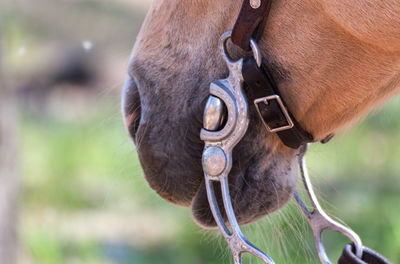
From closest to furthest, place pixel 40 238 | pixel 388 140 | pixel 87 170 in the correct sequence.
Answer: pixel 388 140, pixel 40 238, pixel 87 170

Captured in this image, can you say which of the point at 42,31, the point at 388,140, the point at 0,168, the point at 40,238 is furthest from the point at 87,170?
the point at 42,31

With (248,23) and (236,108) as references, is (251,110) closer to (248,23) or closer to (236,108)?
(236,108)

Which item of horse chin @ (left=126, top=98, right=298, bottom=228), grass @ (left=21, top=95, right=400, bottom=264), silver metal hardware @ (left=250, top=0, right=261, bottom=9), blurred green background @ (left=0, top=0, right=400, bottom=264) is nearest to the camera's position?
silver metal hardware @ (left=250, top=0, right=261, bottom=9)

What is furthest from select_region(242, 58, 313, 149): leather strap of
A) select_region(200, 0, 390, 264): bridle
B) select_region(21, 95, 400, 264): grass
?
select_region(21, 95, 400, 264): grass

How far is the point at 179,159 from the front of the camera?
124 cm

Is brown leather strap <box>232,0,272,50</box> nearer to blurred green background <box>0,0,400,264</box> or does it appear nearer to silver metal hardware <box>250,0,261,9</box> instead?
silver metal hardware <box>250,0,261,9</box>

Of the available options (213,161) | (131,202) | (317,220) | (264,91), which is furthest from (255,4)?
(131,202)

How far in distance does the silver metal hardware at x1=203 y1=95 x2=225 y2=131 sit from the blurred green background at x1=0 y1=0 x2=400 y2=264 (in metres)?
0.35

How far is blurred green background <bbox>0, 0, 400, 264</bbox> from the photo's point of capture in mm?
2527

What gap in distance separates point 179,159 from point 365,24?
0.49 meters

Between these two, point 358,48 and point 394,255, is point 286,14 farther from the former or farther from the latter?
point 394,255

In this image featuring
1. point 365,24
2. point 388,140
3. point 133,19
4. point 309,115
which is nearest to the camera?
point 365,24

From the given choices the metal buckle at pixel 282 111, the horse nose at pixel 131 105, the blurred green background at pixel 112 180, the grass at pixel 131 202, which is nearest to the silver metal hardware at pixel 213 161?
the metal buckle at pixel 282 111

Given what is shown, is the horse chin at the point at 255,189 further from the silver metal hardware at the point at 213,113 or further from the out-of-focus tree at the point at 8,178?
the out-of-focus tree at the point at 8,178
